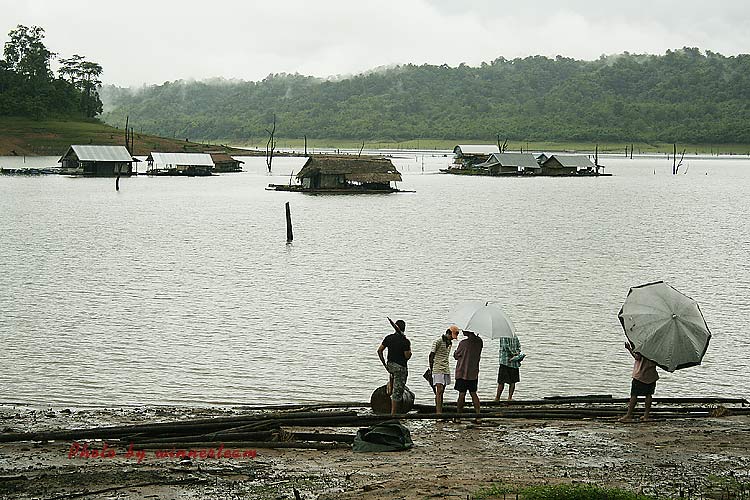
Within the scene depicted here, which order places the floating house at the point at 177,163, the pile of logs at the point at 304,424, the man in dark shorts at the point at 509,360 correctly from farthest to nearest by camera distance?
the floating house at the point at 177,163, the man in dark shorts at the point at 509,360, the pile of logs at the point at 304,424

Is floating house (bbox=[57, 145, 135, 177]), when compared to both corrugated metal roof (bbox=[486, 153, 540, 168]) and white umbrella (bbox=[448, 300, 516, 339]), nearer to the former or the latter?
corrugated metal roof (bbox=[486, 153, 540, 168])

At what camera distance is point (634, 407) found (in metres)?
14.9

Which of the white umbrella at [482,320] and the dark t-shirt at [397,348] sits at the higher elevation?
the white umbrella at [482,320]

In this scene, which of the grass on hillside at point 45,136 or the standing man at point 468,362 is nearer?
the standing man at point 468,362

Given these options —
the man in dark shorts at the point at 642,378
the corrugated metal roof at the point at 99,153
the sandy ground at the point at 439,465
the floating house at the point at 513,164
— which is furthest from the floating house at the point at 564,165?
the sandy ground at the point at 439,465

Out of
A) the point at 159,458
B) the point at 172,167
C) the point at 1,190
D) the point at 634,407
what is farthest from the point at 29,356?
the point at 172,167

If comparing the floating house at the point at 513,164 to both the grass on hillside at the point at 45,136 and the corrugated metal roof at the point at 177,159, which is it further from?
the grass on hillside at the point at 45,136

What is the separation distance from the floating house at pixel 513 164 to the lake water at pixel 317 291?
4440cm

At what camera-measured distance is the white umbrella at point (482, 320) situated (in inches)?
566

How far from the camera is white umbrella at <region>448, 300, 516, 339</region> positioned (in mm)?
14375

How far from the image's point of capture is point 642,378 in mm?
14242

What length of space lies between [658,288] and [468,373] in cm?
303

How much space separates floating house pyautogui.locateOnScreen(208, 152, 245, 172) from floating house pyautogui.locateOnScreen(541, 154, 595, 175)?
130ft

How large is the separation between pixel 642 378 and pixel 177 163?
104 meters
